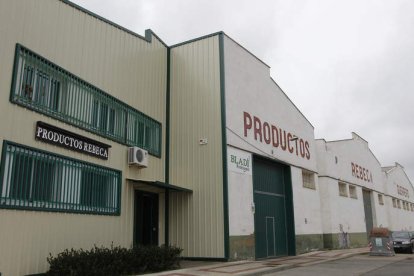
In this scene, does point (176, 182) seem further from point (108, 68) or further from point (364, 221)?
point (364, 221)

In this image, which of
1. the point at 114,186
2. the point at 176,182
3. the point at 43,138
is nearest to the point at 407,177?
the point at 176,182

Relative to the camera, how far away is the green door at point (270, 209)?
19.6m

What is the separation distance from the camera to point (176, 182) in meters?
17.7

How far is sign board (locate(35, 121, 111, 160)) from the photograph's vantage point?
36.5 feet

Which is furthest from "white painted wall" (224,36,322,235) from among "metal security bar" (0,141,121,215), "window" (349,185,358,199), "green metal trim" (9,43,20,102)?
"green metal trim" (9,43,20,102)

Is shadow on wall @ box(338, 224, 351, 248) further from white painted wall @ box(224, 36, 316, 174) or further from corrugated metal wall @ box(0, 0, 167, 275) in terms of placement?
corrugated metal wall @ box(0, 0, 167, 275)

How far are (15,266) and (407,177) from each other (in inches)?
2081

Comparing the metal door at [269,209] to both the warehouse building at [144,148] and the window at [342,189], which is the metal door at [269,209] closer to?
the warehouse building at [144,148]

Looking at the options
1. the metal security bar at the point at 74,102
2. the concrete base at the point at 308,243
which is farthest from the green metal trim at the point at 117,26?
the concrete base at the point at 308,243

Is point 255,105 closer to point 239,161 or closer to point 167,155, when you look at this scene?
point 239,161

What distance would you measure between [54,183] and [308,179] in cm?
1845

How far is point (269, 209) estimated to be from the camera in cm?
2086

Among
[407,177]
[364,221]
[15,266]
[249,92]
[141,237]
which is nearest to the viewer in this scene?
[15,266]

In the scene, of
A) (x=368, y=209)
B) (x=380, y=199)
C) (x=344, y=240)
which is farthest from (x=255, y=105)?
(x=380, y=199)
